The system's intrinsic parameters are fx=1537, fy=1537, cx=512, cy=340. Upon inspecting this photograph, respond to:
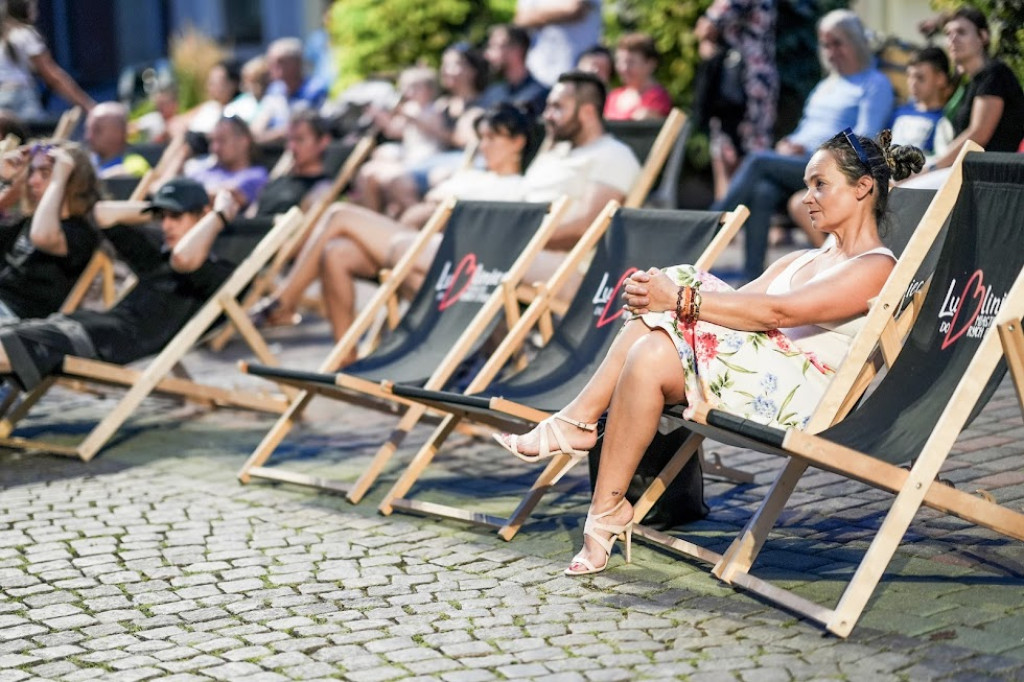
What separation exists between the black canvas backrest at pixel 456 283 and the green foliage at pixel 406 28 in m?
7.98

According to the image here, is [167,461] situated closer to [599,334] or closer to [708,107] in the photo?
[599,334]

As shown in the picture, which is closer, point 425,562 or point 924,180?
point 425,562

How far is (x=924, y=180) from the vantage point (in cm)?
571

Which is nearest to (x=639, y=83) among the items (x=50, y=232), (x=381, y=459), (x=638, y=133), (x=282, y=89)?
(x=638, y=133)

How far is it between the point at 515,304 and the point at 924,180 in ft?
5.23

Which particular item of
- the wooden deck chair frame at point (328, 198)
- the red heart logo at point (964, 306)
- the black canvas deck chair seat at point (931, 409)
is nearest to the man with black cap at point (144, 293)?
the wooden deck chair frame at point (328, 198)

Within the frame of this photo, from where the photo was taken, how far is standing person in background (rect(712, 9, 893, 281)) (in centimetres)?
827

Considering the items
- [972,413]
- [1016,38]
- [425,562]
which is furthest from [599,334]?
[1016,38]

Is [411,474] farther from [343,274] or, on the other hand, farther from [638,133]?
[638,133]

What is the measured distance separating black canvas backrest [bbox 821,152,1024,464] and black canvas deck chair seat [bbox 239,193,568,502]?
1751mm

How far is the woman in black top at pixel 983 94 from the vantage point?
22.1 feet

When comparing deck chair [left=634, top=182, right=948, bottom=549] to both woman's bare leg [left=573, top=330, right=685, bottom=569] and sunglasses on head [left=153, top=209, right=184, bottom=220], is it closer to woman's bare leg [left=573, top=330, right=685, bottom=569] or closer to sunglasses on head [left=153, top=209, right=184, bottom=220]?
woman's bare leg [left=573, top=330, right=685, bottom=569]

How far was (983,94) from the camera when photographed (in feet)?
22.1

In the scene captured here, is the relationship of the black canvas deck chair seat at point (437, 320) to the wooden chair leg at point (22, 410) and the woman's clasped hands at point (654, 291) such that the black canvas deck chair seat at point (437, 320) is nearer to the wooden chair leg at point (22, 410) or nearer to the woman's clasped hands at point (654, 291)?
the wooden chair leg at point (22, 410)
